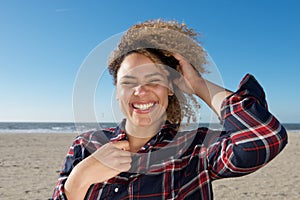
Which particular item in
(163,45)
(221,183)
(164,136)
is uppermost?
(163,45)

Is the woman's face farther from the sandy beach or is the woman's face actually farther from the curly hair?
the sandy beach

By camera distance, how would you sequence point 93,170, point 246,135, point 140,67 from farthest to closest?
1. point 140,67
2. point 93,170
3. point 246,135

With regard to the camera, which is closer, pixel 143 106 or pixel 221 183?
pixel 143 106

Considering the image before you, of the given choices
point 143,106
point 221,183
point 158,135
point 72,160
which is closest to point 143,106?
point 143,106

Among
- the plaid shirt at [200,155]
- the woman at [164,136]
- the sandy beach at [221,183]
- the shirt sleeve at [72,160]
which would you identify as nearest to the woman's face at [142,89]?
the woman at [164,136]

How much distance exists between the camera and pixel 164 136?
66.6 inches

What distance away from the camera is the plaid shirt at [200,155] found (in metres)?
1.39

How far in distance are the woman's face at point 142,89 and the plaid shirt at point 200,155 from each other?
12 cm

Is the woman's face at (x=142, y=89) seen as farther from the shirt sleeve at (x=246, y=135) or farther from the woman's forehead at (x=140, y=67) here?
the shirt sleeve at (x=246, y=135)

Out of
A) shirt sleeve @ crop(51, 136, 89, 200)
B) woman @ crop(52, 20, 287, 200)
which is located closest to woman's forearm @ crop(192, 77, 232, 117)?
woman @ crop(52, 20, 287, 200)

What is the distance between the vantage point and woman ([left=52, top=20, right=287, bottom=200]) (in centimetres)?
142

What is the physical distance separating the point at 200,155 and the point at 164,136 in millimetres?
215

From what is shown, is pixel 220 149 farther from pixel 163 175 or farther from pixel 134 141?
pixel 134 141

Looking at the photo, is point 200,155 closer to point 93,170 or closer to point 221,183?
point 93,170
